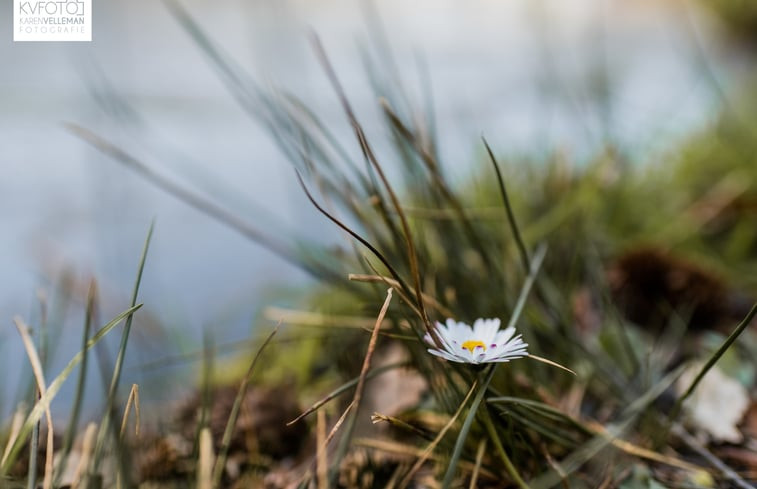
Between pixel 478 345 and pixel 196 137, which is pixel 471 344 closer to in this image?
pixel 478 345

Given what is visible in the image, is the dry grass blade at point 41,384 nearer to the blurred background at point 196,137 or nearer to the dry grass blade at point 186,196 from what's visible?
the blurred background at point 196,137

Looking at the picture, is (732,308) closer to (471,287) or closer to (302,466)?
(471,287)

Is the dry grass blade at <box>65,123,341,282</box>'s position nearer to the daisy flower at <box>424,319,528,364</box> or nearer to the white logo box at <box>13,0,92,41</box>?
the white logo box at <box>13,0,92,41</box>

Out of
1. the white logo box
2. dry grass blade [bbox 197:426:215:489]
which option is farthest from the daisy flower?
the white logo box

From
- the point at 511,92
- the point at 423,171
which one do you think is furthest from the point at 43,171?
the point at 511,92

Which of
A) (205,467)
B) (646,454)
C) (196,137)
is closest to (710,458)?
(646,454)

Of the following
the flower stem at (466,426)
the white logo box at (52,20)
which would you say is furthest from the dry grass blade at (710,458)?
the white logo box at (52,20)
